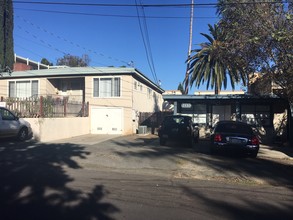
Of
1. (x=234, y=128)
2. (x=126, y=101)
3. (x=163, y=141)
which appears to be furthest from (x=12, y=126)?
(x=126, y=101)

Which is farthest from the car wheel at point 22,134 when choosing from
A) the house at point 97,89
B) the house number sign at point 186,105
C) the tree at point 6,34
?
the house number sign at point 186,105

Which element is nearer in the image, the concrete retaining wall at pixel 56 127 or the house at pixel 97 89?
the concrete retaining wall at pixel 56 127

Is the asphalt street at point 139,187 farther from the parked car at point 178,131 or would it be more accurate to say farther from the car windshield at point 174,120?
the car windshield at point 174,120

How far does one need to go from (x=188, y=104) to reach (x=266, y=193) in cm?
1720

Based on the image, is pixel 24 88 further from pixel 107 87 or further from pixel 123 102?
pixel 123 102

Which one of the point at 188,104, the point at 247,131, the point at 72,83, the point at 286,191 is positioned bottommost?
the point at 286,191

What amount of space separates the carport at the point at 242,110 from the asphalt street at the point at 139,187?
10.9 metres

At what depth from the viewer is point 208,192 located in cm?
777

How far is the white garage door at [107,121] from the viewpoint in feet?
86.1

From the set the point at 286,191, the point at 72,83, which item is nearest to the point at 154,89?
the point at 72,83

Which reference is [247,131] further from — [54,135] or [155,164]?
[54,135]

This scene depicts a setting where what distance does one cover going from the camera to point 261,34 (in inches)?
570

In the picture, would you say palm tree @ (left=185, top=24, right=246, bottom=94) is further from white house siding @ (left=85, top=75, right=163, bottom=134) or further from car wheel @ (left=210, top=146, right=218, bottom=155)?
car wheel @ (left=210, top=146, right=218, bottom=155)

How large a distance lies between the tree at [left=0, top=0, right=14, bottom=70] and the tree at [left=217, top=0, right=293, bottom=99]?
10.8 m
